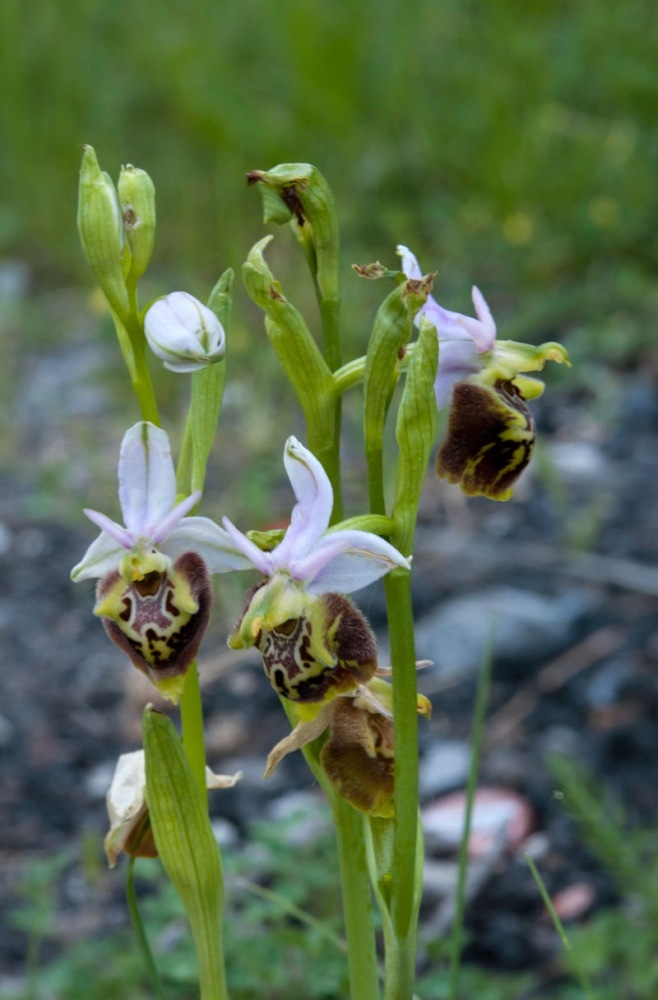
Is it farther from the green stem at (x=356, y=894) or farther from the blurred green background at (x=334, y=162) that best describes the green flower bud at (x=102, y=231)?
the blurred green background at (x=334, y=162)

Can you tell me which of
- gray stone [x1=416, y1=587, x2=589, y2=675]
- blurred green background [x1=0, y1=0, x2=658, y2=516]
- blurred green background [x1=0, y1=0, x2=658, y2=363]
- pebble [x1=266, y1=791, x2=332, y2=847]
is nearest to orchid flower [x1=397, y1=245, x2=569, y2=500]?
pebble [x1=266, y1=791, x2=332, y2=847]

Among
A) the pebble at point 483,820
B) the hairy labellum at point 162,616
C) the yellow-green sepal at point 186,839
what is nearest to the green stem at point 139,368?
the hairy labellum at point 162,616

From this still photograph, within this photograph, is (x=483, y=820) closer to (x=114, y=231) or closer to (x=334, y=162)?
(x=114, y=231)

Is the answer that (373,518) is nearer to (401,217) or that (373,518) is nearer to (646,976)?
(646,976)

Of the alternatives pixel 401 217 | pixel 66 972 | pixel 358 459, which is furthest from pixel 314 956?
pixel 401 217

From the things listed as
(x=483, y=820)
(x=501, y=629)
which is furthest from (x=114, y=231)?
(x=501, y=629)
